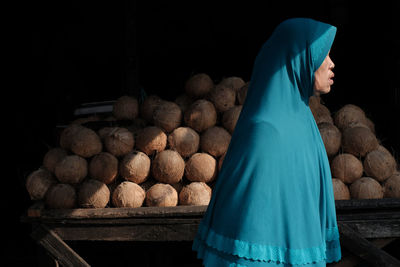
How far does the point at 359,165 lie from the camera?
12.3 ft

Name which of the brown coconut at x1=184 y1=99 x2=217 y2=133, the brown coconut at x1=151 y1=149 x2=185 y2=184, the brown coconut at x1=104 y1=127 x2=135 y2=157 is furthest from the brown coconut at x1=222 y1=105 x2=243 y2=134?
the brown coconut at x1=104 y1=127 x2=135 y2=157

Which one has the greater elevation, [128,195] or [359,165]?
[359,165]

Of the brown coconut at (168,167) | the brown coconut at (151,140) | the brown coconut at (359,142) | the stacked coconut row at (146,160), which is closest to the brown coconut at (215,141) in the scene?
the stacked coconut row at (146,160)

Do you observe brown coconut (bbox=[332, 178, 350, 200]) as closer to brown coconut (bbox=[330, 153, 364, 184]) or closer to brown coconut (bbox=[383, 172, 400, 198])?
brown coconut (bbox=[330, 153, 364, 184])

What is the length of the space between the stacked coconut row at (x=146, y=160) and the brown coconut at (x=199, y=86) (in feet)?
0.57

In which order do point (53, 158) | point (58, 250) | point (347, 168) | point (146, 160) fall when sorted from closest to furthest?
point (58, 250), point (347, 168), point (146, 160), point (53, 158)

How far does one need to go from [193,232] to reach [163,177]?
73 cm

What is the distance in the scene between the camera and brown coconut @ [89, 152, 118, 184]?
3777 mm

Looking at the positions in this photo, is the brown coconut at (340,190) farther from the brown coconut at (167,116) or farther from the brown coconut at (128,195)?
the brown coconut at (128,195)

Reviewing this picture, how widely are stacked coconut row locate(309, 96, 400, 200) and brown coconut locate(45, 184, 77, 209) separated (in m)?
2.45

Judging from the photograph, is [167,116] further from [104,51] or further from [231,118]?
[104,51]

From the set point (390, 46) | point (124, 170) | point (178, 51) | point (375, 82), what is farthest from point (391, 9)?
point (124, 170)

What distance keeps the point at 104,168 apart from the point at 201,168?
950 mm

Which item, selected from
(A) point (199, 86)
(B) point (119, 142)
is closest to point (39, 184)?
(B) point (119, 142)
